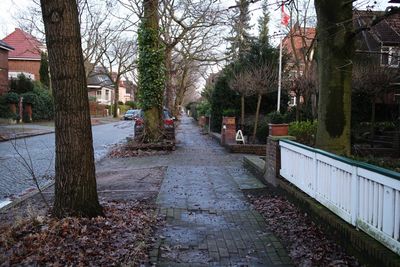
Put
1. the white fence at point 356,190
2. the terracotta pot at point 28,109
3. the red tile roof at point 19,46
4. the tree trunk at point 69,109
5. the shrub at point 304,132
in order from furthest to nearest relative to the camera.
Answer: the red tile roof at point 19,46, the terracotta pot at point 28,109, the shrub at point 304,132, the tree trunk at point 69,109, the white fence at point 356,190

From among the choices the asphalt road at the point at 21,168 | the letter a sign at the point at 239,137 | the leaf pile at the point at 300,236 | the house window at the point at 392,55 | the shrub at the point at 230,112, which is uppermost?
the house window at the point at 392,55

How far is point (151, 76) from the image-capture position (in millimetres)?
20344

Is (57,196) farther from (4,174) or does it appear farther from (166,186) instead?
(4,174)

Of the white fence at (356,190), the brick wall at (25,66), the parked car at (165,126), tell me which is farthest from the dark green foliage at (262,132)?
the brick wall at (25,66)

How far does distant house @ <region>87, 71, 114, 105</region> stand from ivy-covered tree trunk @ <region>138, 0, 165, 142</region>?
5638cm

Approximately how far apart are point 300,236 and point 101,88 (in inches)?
3361

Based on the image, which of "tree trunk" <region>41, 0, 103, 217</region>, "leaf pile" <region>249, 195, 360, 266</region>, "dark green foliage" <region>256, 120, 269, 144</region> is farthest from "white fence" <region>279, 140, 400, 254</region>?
"dark green foliage" <region>256, 120, 269, 144</region>

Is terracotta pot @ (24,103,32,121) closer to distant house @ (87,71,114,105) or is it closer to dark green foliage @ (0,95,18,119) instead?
dark green foliage @ (0,95,18,119)

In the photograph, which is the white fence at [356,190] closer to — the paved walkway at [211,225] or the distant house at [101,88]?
the paved walkway at [211,225]

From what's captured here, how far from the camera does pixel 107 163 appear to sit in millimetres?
16047

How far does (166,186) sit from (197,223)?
346cm

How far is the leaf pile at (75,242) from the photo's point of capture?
5.02 metres

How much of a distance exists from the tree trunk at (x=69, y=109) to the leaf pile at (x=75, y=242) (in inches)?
14.8

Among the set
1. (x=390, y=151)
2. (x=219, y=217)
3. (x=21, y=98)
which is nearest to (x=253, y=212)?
(x=219, y=217)
